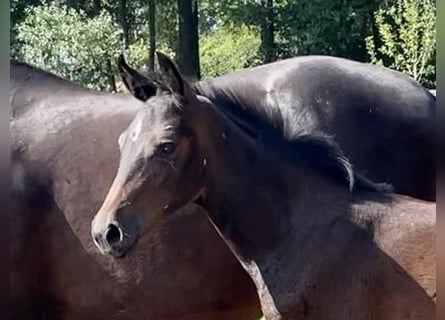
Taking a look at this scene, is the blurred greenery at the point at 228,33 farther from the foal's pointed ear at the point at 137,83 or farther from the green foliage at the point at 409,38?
the foal's pointed ear at the point at 137,83

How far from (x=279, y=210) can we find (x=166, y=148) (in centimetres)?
57

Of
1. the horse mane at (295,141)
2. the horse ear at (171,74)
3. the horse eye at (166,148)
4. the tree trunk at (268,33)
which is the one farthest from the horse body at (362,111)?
the tree trunk at (268,33)

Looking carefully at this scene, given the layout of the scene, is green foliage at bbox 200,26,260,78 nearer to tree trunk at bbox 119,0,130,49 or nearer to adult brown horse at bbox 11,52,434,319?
tree trunk at bbox 119,0,130,49

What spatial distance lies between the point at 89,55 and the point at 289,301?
517 inches

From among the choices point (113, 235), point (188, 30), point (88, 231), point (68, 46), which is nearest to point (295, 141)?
point (113, 235)

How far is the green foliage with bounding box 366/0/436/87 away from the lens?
1368 cm

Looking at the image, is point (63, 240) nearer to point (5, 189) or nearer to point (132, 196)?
point (132, 196)

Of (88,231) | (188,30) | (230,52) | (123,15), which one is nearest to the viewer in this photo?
(88,231)

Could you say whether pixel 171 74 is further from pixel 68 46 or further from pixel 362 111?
pixel 68 46

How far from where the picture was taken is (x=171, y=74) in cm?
297

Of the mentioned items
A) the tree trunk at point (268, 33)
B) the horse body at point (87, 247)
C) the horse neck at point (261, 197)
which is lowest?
the tree trunk at point (268, 33)

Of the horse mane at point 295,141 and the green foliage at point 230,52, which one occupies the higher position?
the horse mane at point 295,141

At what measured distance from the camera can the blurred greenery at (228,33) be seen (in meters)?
14.9

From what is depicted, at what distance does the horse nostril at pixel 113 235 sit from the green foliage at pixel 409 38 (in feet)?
33.1
